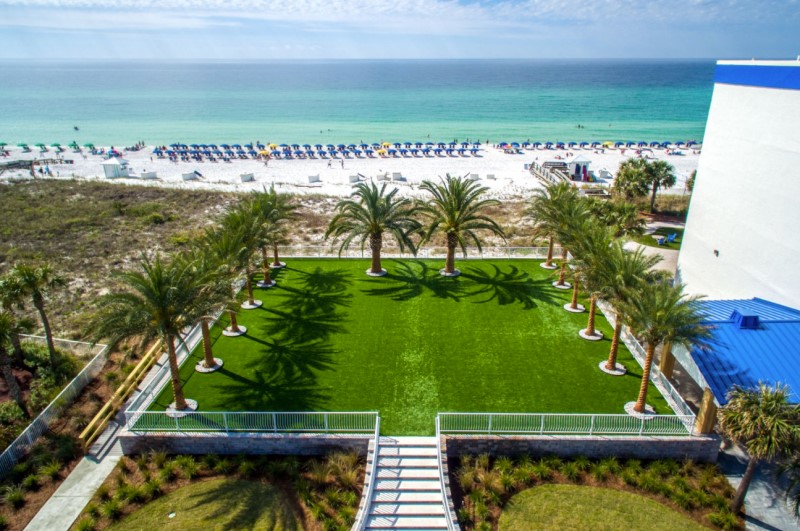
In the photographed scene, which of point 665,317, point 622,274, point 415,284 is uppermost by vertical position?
point 622,274

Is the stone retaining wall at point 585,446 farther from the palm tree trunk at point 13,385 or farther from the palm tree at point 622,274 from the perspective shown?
the palm tree trunk at point 13,385

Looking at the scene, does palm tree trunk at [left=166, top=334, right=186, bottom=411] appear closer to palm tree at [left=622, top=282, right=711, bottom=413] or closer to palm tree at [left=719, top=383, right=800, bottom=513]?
palm tree at [left=622, top=282, right=711, bottom=413]

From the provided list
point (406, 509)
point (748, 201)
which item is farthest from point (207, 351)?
point (748, 201)

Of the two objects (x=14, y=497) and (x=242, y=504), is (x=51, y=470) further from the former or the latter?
(x=242, y=504)

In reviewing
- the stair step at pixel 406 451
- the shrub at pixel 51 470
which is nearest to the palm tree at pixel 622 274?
the stair step at pixel 406 451

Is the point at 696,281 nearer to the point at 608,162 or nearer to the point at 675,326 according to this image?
the point at 675,326

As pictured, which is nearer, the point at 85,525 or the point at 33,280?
the point at 85,525
